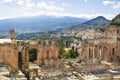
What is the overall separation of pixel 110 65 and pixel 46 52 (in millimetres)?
8961

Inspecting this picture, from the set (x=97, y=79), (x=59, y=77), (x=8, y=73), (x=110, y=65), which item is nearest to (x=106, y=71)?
(x=110, y=65)

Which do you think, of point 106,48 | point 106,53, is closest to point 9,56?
point 106,53

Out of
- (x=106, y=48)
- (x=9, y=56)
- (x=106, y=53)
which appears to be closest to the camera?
(x=9, y=56)

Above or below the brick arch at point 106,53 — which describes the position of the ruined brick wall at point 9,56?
above

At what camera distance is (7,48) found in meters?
36.9

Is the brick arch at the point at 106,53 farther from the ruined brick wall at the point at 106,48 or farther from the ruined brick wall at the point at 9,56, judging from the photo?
the ruined brick wall at the point at 9,56

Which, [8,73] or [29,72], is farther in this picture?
[29,72]

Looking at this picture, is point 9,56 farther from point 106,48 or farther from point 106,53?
point 106,48

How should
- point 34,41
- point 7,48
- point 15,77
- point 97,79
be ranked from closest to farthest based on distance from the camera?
point 15,77, point 7,48, point 97,79, point 34,41

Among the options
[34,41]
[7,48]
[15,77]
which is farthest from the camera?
[34,41]

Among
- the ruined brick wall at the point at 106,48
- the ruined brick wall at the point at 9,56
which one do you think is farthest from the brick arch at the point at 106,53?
the ruined brick wall at the point at 9,56

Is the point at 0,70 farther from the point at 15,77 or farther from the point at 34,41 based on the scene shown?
the point at 34,41

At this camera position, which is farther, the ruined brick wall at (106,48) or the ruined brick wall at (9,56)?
the ruined brick wall at (106,48)

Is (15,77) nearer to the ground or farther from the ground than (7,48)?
nearer to the ground
